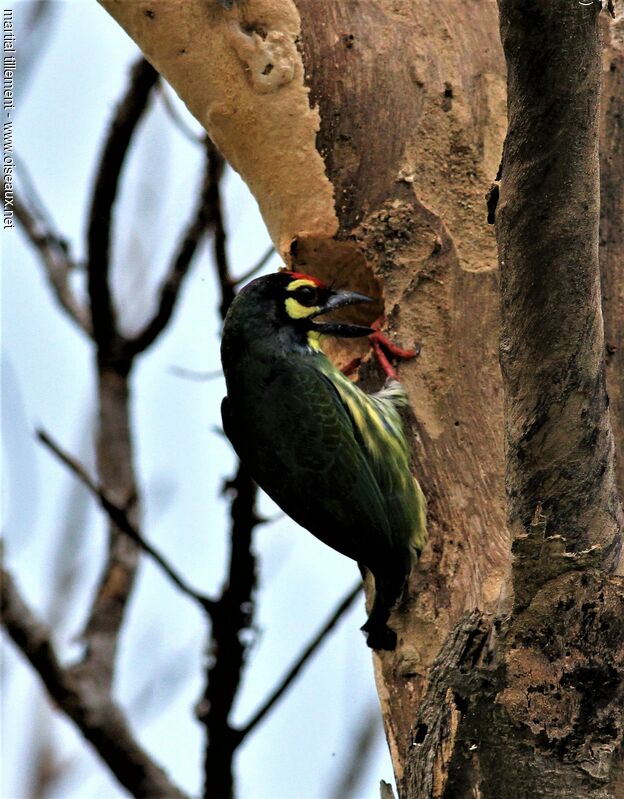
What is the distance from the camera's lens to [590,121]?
2406 millimetres

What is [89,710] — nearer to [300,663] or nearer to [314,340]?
[300,663]

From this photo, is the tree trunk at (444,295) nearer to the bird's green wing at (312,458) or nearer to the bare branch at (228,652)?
the bird's green wing at (312,458)

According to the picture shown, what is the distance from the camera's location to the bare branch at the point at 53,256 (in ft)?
16.7

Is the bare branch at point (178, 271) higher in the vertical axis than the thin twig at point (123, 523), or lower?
higher

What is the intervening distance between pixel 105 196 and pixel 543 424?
8.66 ft

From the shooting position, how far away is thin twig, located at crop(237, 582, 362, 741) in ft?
12.3

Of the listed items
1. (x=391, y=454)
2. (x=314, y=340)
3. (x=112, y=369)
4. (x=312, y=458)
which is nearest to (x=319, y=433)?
(x=312, y=458)

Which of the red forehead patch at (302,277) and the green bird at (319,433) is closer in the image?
the green bird at (319,433)

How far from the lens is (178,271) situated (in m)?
4.69

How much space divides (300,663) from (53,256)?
2.22 metres

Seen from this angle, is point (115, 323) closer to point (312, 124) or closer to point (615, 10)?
point (312, 124)

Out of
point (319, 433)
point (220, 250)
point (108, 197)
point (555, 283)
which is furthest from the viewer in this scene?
point (108, 197)

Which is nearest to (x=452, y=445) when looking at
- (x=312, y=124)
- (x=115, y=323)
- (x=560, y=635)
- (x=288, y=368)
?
(x=288, y=368)

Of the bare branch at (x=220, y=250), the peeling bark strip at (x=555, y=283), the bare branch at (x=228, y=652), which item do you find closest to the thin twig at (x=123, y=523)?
the bare branch at (x=228, y=652)
